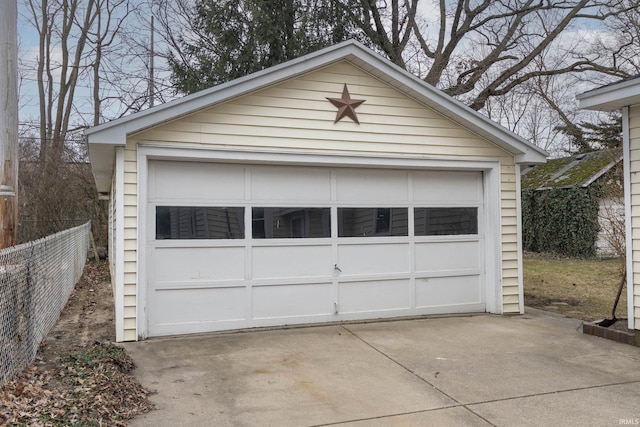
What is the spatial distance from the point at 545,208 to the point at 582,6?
698 centimetres

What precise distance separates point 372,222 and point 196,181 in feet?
8.38

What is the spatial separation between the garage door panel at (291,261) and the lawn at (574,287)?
4150 millimetres

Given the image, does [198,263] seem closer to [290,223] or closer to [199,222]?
[199,222]

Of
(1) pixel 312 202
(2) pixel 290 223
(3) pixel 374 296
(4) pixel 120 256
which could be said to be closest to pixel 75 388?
(4) pixel 120 256

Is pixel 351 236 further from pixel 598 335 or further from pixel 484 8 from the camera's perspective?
pixel 484 8

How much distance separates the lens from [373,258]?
7215mm

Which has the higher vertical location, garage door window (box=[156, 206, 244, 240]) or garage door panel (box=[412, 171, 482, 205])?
garage door panel (box=[412, 171, 482, 205])

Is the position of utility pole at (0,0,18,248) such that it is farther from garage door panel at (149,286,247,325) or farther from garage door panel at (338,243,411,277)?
garage door panel at (338,243,411,277)

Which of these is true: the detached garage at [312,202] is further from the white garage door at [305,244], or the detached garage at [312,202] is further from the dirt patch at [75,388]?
the dirt patch at [75,388]

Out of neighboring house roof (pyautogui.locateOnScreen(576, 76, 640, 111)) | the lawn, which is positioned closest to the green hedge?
the lawn

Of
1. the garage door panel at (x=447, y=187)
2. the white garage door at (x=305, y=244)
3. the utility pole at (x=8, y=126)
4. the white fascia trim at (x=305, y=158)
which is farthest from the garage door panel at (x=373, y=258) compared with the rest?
the utility pole at (x=8, y=126)

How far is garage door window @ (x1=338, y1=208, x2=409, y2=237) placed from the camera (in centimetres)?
711

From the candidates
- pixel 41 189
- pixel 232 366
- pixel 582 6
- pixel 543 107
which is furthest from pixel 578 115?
pixel 232 366

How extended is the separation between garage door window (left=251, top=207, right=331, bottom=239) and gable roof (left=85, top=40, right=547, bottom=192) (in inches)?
62.7
